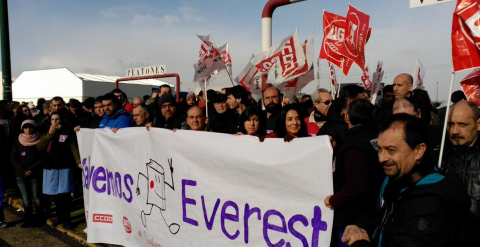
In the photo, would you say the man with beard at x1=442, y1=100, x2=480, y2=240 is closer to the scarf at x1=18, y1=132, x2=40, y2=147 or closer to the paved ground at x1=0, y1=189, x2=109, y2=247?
the paved ground at x1=0, y1=189, x2=109, y2=247

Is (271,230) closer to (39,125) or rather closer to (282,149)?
(282,149)

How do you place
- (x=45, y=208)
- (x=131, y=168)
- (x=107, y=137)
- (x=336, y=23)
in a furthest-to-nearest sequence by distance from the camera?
1. (x=336, y=23)
2. (x=45, y=208)
3. (x=107, y=137)
4. (x=131, y=168)

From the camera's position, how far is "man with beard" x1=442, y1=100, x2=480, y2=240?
84.4 inches

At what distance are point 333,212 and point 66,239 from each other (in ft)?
12.7

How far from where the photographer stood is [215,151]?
10.4ft

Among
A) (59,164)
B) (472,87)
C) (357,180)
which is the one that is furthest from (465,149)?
(59,164)

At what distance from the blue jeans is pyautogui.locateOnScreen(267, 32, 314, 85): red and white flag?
4.17 m

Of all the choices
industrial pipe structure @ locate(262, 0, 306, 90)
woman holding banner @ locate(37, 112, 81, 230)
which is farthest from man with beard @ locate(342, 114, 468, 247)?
industrial pipe structure @ locate(262, 0, 306, 90)

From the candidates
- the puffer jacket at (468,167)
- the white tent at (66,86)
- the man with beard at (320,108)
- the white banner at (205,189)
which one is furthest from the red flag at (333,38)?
the white tent at (66,86)

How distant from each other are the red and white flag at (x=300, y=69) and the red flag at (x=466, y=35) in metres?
3.79

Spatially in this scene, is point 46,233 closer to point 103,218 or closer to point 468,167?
point 103,218

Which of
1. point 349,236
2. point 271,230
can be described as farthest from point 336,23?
point 349,236

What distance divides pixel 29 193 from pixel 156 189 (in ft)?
10.1

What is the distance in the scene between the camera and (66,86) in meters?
33.8
